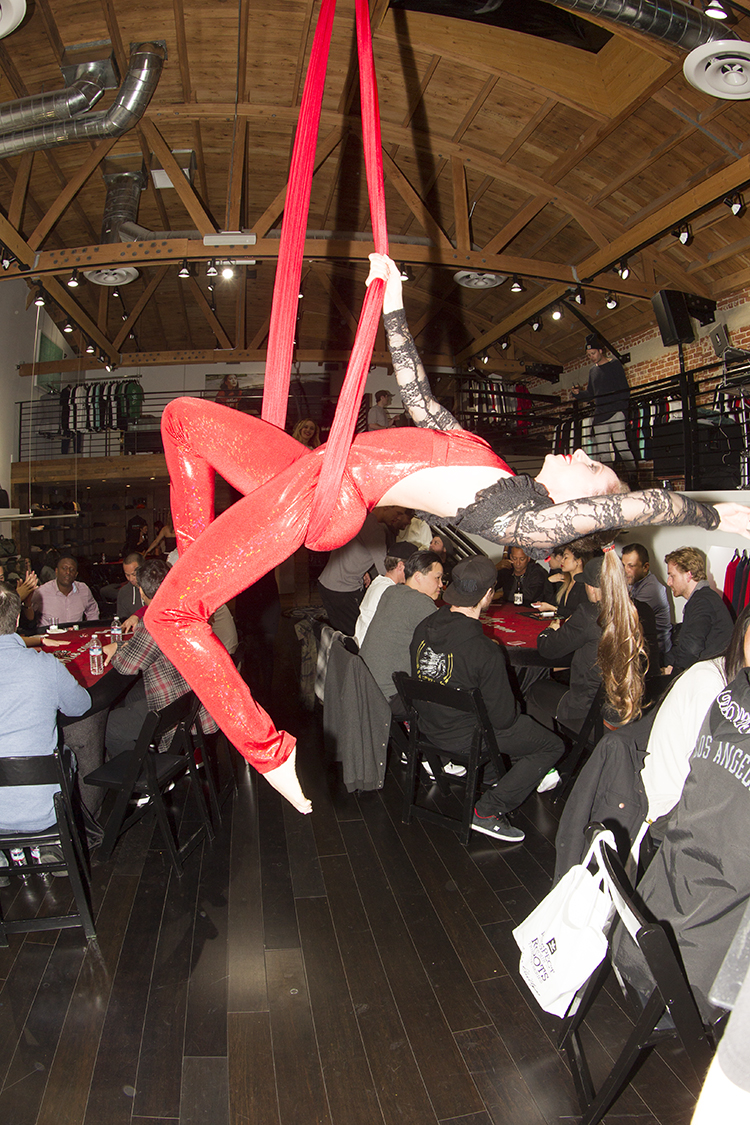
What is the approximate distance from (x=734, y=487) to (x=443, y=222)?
5.16m

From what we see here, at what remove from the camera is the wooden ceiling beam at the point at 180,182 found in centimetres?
657

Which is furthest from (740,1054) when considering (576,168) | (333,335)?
(333,335)

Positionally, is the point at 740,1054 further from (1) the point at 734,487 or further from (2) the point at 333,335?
(2) the point at 333,335

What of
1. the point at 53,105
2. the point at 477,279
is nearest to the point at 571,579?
the point at 477,279

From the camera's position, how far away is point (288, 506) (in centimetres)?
158

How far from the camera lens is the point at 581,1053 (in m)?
2.04

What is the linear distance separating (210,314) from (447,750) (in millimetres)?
10386

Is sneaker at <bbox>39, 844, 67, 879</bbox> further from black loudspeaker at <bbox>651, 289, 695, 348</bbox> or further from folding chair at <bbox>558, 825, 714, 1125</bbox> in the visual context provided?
black loudspeaker at <bbox>651, 289, 695, 348</bbox>

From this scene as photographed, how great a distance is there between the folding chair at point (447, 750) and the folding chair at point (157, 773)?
1.06 m

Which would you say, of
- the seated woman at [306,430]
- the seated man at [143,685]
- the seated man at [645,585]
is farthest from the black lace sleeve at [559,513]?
the seated woman at [306,430]

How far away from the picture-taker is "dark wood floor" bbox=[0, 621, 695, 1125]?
196 cm

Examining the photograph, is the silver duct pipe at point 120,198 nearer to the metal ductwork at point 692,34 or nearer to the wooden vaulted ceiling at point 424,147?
the wooden vaulted ceiling at point 424,147

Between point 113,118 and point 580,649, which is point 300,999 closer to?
point 580,649

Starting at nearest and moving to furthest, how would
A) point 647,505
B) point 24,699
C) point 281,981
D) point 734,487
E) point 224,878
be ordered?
point 647,505 → point 281,981 → point 24,699 → point 224,878 → point 734,487
